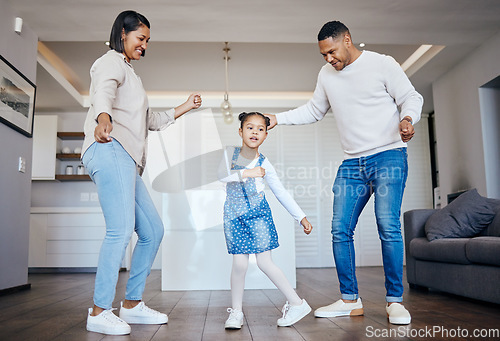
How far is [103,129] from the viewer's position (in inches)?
62.5

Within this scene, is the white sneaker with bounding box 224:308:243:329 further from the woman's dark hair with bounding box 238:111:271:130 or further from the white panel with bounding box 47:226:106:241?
the white panel with bounding box 47:226:106:241

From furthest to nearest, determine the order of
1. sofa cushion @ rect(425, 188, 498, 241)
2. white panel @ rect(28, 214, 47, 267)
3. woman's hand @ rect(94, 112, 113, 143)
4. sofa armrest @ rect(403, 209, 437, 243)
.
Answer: white panel @ rect(28, 214, 47, 267), sofa armrest @ rect(403, 209, 437, 243), sofa cushion @ rect(425, 188, 498, 241), woman's hand @ rect(94, 112, 113, 143)

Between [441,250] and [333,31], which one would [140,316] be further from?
[441,250]

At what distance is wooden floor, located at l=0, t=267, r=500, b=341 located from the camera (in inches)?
66.4

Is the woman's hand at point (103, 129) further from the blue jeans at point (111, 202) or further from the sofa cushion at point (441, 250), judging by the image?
the sofa cushion at point (441, 250)

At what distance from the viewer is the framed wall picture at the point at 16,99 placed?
3.34 meters

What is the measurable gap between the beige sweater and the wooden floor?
0.72 m

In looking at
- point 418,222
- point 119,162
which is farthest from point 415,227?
point 119,162

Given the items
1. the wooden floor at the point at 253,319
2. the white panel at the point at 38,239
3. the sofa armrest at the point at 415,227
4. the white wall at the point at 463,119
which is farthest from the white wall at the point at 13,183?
the white wall at the point at 463,119

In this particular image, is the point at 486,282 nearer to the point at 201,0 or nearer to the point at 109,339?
the point at 109,339

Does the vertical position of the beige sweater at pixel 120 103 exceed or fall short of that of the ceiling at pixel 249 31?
it falls short

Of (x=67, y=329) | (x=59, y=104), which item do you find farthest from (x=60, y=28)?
(x=67, y=329)

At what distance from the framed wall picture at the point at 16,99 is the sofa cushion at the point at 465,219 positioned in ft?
10.2

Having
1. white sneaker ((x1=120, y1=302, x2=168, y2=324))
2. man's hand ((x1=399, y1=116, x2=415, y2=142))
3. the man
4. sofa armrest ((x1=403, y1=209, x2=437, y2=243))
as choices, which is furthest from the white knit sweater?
sofa armrest ((x1=403, y1=209, x2=437, y2=243))
